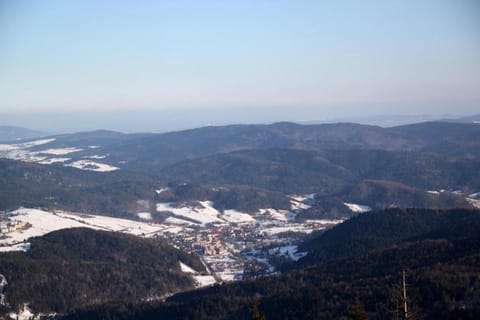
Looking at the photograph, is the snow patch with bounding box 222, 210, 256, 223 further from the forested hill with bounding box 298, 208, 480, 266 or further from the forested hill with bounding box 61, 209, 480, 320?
the forested hill with bounding box 61, 209, 480, 320

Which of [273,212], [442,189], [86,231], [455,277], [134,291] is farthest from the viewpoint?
[442,189]

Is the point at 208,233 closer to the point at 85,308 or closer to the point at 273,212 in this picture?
the point at 273,212

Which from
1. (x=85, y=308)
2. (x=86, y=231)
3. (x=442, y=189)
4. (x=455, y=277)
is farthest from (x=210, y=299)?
(x=442, y=189)

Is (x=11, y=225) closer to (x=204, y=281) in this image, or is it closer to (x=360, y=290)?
(x=204, y=281)

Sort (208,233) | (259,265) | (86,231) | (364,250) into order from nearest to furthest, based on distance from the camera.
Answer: (364,250) < (259,265) < (86,231) < (208,233)

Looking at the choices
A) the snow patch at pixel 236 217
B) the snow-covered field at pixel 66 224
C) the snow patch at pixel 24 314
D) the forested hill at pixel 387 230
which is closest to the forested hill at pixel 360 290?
the forested hill at pixel 387 230
